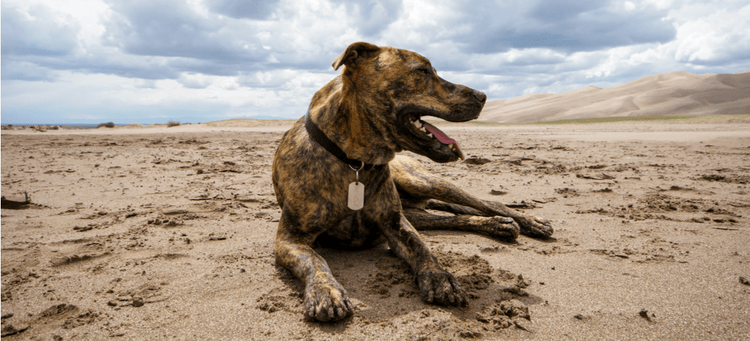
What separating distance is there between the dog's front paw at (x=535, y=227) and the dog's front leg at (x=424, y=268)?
1.31 m

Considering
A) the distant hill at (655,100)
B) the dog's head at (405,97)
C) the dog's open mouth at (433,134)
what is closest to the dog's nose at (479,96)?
the dog's head at (405,97)

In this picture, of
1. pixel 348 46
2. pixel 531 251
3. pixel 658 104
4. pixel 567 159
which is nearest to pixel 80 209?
pixel 348 46

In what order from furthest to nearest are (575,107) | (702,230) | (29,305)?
(575,107), (702,230), (29,305)

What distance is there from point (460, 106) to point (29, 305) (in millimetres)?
2704

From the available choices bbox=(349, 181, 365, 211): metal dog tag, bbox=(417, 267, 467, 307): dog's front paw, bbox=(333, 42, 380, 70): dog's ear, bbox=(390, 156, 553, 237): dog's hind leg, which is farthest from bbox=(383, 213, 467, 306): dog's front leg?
bbox=(333, 42, 380, 70): dog's ear

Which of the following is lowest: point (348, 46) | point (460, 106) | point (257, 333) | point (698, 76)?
point (257, 333)

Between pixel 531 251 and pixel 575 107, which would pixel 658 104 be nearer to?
pixel 575 107

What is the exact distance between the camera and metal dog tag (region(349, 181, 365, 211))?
8.35 ft

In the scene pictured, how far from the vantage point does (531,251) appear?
310cm

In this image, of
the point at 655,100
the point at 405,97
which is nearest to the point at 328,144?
the point at 405,97

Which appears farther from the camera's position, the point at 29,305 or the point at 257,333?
the point at 29,305

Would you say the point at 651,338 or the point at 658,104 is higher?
the point at 658,104

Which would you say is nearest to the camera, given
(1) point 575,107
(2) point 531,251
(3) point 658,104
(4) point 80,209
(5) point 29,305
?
(5) point 29,305

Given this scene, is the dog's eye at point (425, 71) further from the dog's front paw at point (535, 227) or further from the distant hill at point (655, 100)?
the distant hill at point (655, 100)
